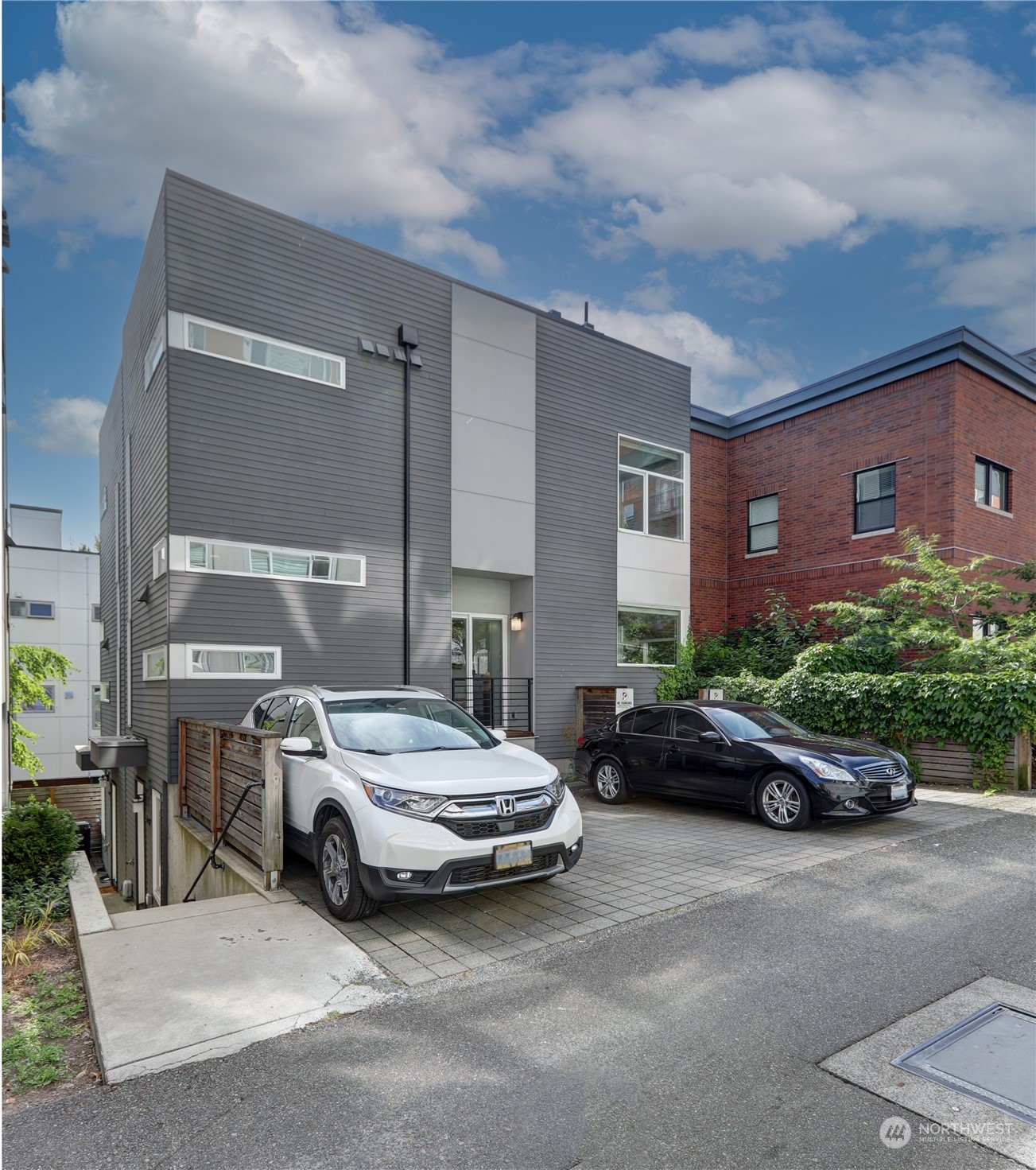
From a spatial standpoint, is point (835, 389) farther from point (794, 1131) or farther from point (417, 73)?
point (794, 1131)

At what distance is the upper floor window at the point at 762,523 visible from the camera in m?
17.7

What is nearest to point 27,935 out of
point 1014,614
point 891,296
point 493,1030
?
point 493,1030

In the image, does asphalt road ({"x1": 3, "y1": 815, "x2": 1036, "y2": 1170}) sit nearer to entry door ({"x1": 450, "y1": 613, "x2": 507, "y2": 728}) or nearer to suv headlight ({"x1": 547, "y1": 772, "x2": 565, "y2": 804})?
suv headlight ({"x1": 547, "y1": 772, "x2": 565, "y2": 804})

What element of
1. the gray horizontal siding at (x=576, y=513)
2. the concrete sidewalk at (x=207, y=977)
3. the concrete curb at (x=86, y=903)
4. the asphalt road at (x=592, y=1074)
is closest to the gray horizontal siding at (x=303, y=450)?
the gray horizontal siding at (x=576, y=513)

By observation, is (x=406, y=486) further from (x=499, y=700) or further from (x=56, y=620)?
(x=56, y=620)

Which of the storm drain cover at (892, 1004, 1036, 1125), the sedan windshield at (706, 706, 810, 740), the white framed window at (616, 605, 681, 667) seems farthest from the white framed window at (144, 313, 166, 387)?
the storm drain cover at (892, 1004, 1036, 1125)

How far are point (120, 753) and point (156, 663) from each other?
5.46 ft

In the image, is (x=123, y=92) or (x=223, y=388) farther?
(x=223, y=388)

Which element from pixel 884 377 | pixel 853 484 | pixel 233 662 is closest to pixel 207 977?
pixel 233 662

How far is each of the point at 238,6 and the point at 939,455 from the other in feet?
44.9

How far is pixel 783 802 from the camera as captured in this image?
830 cm

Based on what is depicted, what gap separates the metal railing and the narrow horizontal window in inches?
189

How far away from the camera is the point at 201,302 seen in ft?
34.6

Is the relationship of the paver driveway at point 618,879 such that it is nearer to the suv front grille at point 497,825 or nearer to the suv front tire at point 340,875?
the suv front tire at point 340,875
